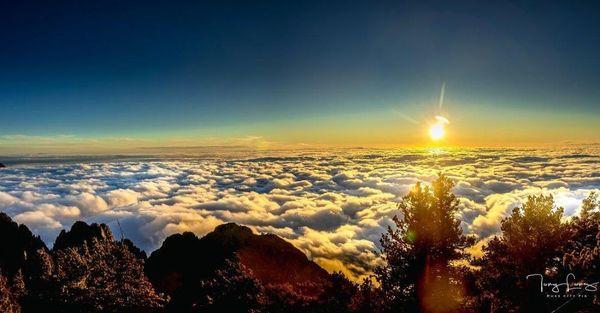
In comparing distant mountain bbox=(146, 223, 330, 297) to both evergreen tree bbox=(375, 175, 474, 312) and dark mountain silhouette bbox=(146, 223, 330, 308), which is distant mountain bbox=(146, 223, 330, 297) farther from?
evergreen tree bbox=(375, 175, 474, 312)

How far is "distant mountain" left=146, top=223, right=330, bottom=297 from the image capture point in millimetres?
56897

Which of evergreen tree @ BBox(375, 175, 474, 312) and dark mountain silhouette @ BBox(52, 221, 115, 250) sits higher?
evergreen tree @ BBox(375, 175, 474, 312)

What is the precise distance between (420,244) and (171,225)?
116796mm

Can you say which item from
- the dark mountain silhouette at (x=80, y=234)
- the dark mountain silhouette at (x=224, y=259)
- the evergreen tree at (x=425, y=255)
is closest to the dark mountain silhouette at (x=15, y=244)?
the dark mountain silhouette at (x=80, y=234)

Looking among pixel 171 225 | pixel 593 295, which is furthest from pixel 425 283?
pixel 171 225

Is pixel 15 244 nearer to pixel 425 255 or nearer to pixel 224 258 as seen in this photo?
pixel 224 258

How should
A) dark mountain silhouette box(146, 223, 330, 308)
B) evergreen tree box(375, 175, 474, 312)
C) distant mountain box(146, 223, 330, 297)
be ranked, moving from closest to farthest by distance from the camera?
evergreen tree box(375, 175, 474, 312) < dark mountain silhouette box(146, 223, 330, 308) < distant mountain box(146, 223, 330, 297)

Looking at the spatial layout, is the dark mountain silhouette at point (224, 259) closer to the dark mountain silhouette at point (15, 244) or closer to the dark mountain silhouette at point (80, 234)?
the dark mountain silhouette at point (80, 234)

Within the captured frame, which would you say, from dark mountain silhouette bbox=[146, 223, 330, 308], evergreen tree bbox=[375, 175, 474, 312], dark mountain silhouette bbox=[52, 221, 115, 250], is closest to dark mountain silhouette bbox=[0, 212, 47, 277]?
dark mountain silhouette bbox=[52, 221, 115, 250]

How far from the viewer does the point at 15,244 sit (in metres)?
59.4

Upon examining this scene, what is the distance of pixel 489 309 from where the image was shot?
21.4m

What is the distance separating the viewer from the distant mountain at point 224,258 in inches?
2240

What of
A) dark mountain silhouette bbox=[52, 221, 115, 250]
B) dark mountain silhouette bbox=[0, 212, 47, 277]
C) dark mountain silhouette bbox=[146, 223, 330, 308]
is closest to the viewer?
dark mountain silhouette bbox=[0, 212, 47, 277]

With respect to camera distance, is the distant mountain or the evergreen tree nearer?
the evergreen tree
